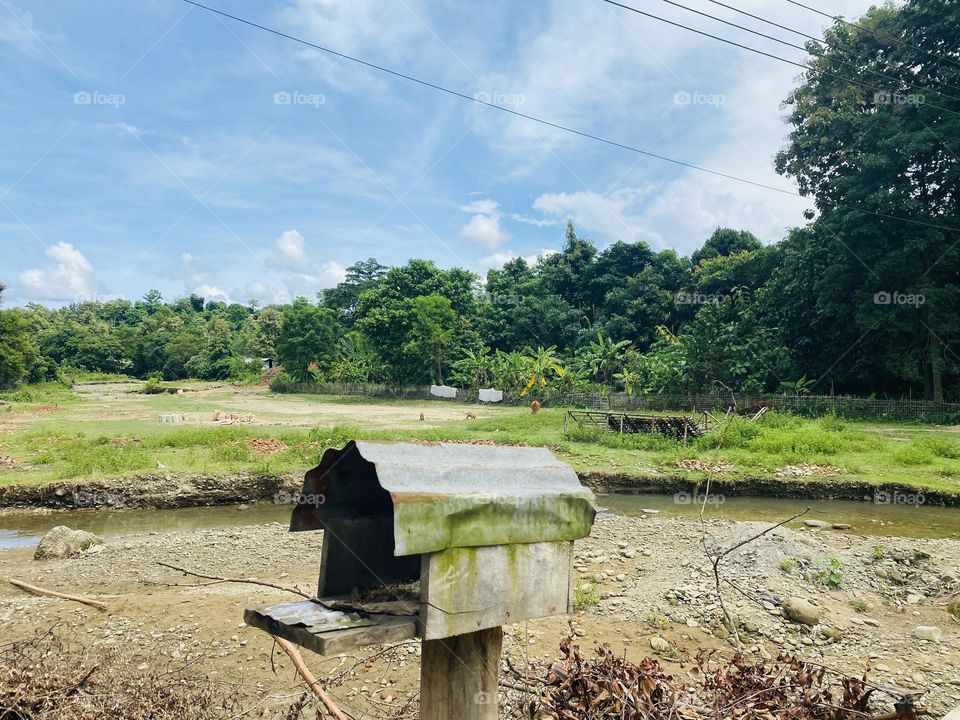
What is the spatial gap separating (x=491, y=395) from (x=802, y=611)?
3183cm

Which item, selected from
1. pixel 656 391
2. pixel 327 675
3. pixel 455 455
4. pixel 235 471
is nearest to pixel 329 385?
pixel 656 391

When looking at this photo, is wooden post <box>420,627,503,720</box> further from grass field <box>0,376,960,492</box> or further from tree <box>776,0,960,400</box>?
tree <box>776,0,960,400</box>

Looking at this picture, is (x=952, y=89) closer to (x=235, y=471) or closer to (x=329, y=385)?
(x=235, y=471)

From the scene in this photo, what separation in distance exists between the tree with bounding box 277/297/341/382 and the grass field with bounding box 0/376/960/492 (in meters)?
19.6

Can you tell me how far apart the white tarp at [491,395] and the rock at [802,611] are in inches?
1233

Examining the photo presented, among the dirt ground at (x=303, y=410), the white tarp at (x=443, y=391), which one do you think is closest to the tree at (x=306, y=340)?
the dirt ground at (x=303, y=410)

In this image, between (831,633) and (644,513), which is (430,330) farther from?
(831,633)

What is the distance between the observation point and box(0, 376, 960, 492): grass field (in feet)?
56.1

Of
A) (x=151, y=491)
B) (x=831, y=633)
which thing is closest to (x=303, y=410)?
(x=151, y=491)

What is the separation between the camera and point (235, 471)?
16844mm

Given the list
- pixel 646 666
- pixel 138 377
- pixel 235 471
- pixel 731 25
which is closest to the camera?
pixel 646 666

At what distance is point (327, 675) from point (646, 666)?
Answer: 3528 mm

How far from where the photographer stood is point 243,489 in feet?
53.7

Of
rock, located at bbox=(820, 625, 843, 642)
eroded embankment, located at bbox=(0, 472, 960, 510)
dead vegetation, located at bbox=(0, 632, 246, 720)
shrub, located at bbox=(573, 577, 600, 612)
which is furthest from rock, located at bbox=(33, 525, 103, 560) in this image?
rock, located at bbox=(820, 625, 843, 642)
